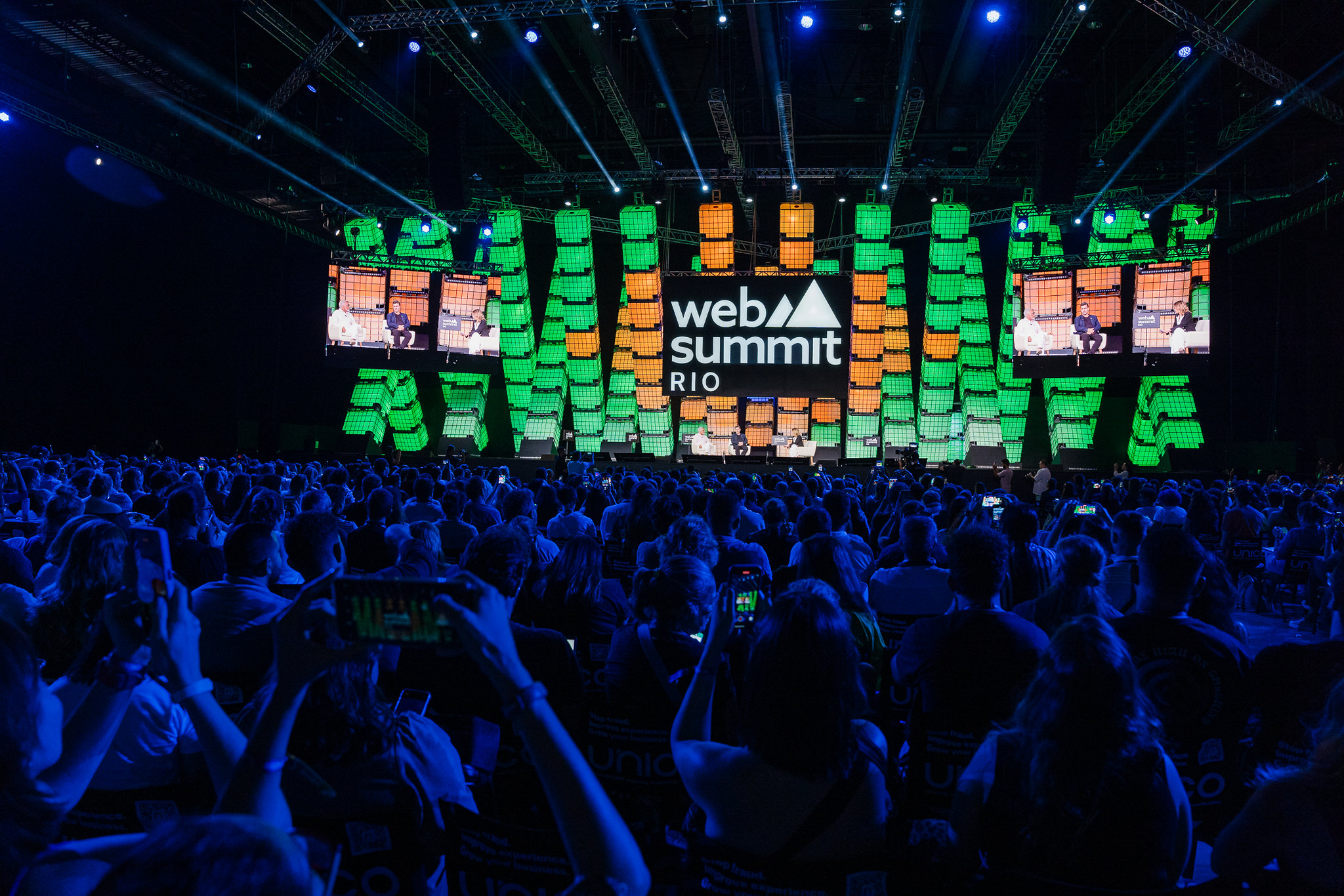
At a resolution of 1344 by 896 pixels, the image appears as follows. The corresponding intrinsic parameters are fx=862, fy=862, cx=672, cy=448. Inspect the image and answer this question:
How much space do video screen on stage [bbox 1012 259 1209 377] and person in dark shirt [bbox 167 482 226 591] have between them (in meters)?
17.5

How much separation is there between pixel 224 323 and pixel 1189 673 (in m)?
21.0

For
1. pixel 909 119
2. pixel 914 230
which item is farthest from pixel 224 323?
pixel 914 230

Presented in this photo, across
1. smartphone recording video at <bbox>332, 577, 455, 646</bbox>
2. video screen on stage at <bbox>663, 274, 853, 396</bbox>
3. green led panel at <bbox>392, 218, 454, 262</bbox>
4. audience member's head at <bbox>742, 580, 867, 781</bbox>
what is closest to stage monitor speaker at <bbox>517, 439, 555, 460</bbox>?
video screen on stage at <bbox>663, 274, 853, 396</bbox>

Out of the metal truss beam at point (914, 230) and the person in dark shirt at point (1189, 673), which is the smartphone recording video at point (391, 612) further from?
the metal truss beam at point (914, 230)

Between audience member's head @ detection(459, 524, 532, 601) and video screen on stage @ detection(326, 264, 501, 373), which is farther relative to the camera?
video screen on stage @ detection(326, 264, 501, 373)

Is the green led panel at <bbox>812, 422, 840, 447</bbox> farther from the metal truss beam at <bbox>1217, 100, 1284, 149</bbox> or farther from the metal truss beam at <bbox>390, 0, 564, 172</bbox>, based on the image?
the metal truss beam at <bbox>1217, 100, 1284, 149</bbox>

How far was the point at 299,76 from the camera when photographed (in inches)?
572

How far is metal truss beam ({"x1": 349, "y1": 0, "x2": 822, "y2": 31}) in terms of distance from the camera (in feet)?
40.6

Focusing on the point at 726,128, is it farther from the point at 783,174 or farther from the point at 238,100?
the point at 238,100

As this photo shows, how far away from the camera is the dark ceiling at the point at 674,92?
551 inches

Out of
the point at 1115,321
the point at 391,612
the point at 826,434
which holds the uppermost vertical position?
the point at 1115,321

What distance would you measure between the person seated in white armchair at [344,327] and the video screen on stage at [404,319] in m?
0.02

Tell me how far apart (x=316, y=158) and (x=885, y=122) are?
13.2 m

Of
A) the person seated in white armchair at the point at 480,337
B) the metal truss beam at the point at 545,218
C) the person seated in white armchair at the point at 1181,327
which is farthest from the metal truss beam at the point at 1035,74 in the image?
the person seated in white armchair at the point at 480,337
